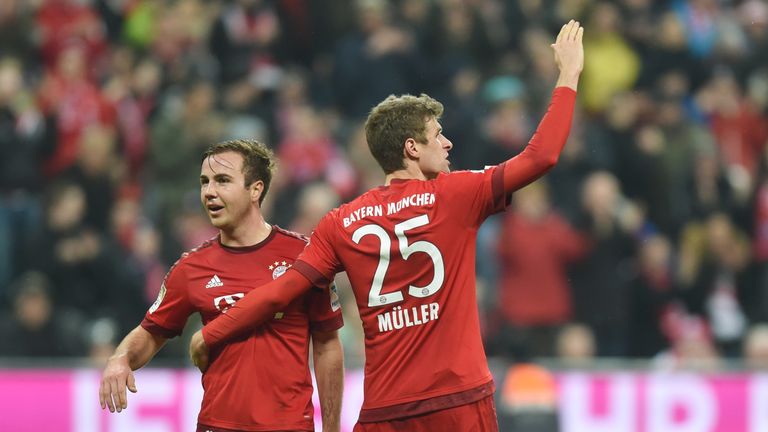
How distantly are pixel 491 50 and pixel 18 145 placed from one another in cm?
451

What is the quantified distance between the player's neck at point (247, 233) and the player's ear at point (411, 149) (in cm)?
73

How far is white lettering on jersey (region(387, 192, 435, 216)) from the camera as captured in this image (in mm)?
5410

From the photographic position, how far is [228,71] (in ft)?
42.9

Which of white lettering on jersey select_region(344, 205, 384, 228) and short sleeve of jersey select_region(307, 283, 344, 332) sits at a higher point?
white lettering on jersey select_region(344, 205, 384, 228)

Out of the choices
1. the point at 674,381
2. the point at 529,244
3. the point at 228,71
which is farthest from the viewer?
the point at 228,71

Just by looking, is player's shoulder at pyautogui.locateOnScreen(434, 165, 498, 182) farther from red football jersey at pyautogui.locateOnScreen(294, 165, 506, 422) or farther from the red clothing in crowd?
the red clothing in crowd

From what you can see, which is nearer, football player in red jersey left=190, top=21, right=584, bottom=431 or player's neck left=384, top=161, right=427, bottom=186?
football player in red jersey left=190, top=21, right=584, bottom=431

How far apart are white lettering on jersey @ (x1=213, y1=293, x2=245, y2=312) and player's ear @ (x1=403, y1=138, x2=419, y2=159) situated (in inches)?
35.5

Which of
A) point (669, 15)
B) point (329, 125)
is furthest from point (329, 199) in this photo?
point (669, 15)

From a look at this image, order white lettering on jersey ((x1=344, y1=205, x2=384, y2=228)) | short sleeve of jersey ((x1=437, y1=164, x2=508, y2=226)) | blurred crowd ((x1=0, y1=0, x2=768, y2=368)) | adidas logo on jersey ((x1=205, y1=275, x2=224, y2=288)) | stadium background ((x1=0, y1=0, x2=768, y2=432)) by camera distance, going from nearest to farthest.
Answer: short sleeve of jersey ((x1=437, y1=164, x2=508, y2=226))
white lettering on jersey ((x1=344, y1=205, x2=384, y2=228))
adidas logo on jersey ((x1=205, y1=275, x2=224, y2=288))
stadium background ((x1=0, y1=0, x2=768, y2=432))
blurred crowd ((x1=0, y1=0, x2=768, y2=368))

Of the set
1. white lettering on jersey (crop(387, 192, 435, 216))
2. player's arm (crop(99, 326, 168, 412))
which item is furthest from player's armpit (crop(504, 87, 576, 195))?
player's arm (crop(99, 326, 168, 412))

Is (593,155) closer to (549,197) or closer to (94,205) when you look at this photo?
(549,197)

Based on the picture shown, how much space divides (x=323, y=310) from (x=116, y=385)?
0.91 m

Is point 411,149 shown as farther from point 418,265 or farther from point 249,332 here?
point 249,332
